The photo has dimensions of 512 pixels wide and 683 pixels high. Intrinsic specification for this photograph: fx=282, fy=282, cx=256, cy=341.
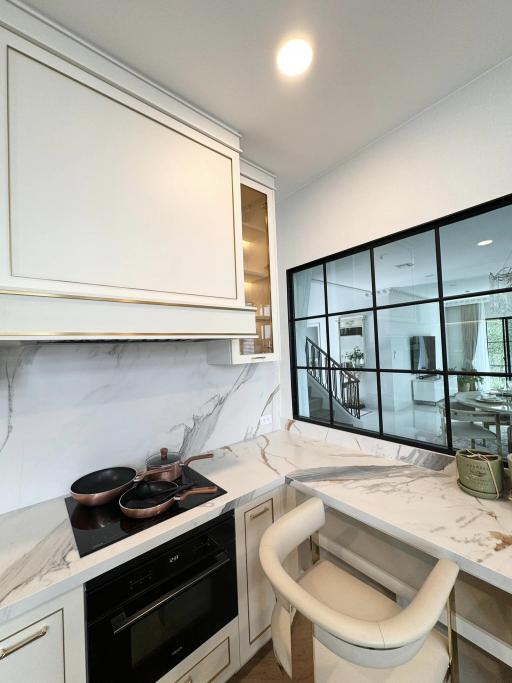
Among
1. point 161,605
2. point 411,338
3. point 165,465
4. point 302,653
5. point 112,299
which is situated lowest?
point 302,653

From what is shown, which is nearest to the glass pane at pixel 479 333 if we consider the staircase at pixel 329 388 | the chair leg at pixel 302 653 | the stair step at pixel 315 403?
the staircase at pixel 329 388

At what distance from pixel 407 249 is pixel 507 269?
52cm

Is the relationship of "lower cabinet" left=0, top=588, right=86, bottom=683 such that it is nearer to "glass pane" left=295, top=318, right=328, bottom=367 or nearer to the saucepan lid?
the saucepan lid

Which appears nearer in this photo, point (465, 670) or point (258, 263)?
point (465, 670)

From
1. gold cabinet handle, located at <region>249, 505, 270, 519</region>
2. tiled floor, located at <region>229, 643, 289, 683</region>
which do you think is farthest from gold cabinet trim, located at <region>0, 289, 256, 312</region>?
tiled floor, located at <region>229, 643, 289, 683</region>

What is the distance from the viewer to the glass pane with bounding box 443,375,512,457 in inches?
51.1

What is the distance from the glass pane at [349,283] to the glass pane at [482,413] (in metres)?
0.69

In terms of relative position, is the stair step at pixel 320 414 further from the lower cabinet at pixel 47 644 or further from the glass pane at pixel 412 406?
the lower cabinet at pixel 47 644

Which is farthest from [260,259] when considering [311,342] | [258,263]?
[311,342]

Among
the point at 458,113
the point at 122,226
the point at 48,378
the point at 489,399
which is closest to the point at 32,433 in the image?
the point at 48,378

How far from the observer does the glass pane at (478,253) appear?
4.23 ft

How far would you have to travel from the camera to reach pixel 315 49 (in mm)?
1098

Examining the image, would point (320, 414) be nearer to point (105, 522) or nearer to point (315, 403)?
point (315, 403)

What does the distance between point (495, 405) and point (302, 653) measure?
5.06ft
